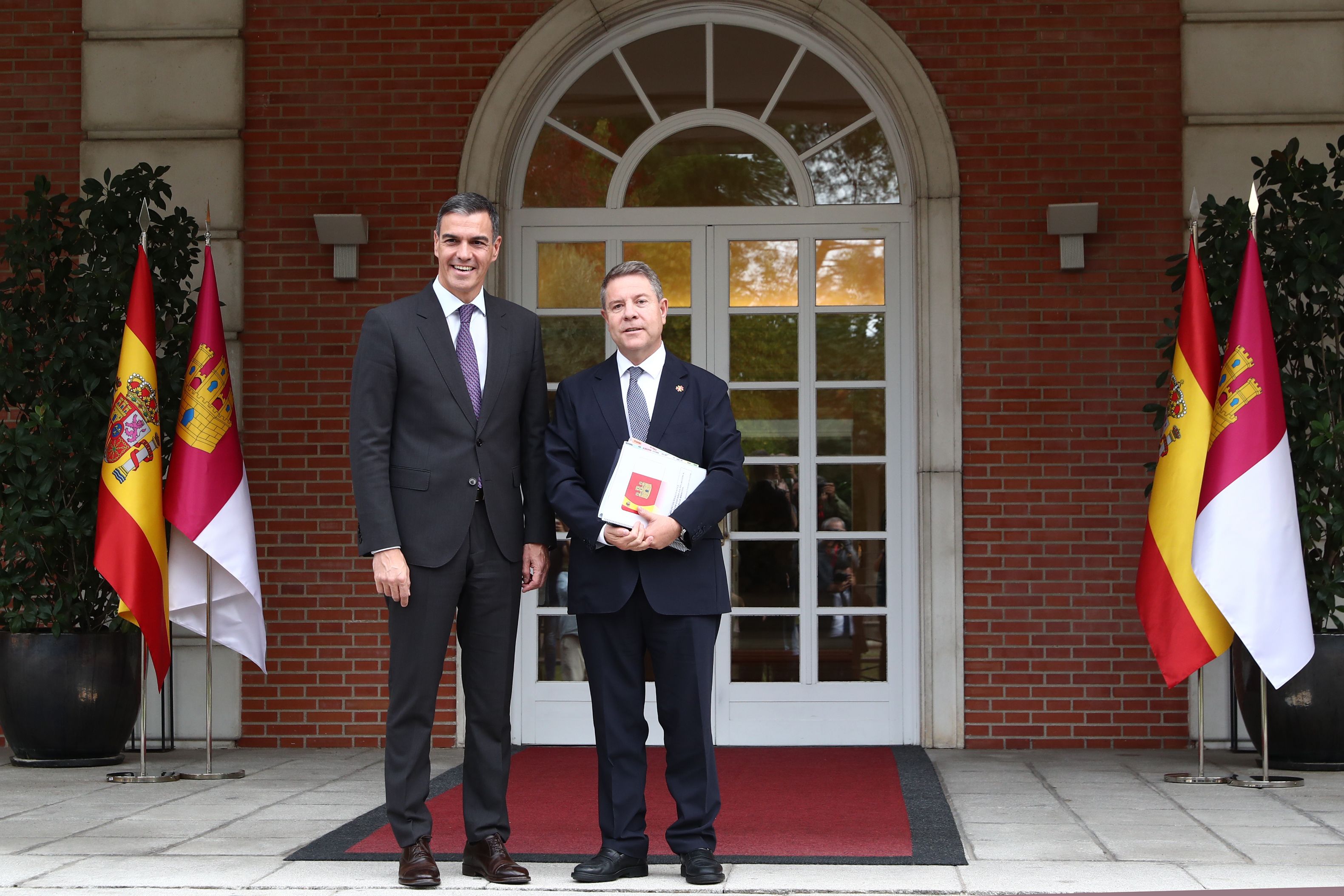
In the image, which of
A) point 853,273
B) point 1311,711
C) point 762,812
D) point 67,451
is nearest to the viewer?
point 762,812

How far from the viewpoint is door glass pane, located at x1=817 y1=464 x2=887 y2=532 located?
607 cm

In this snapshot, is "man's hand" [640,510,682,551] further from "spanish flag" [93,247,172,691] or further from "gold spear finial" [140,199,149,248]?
"gold spear finial" [140,199,149,248]

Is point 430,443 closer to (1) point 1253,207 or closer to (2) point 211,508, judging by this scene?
(2) point 211,508

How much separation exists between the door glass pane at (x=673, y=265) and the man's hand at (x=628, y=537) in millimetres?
2991

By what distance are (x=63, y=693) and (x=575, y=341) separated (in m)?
2.55

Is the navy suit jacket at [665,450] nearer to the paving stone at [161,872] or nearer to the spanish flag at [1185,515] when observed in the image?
the paving stone at [161,872]

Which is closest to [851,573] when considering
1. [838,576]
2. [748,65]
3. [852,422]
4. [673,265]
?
[838,576]

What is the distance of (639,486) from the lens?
3.30 m

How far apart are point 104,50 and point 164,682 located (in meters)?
2.76

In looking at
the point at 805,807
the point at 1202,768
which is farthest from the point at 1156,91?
the point at 805,807

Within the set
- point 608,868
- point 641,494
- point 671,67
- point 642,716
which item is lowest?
point 608,868

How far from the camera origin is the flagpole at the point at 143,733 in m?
4.99

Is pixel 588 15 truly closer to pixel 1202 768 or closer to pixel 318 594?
pixel 318 594

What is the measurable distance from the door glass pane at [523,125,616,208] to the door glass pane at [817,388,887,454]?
1368 mm
